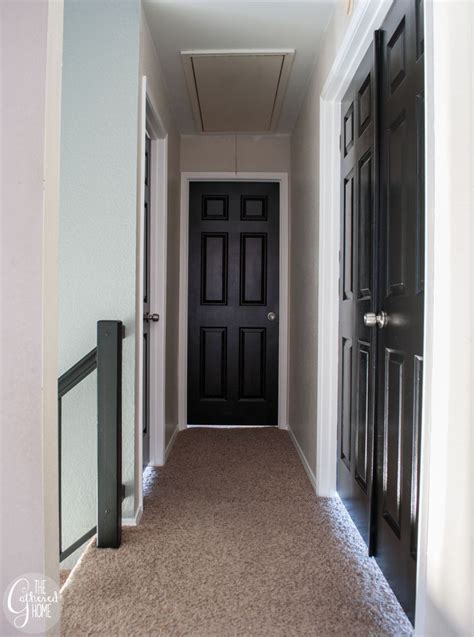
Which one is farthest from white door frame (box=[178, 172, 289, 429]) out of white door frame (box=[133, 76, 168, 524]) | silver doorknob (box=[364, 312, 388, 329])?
silver doorknob (box=[364, 312, 388, 329])

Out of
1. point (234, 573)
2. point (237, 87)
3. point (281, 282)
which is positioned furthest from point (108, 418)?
point (281, 282)

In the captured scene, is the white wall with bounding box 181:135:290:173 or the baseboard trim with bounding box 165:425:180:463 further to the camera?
the white wall with bounding box 181:135:290:173

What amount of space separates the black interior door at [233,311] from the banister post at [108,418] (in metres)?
2.06

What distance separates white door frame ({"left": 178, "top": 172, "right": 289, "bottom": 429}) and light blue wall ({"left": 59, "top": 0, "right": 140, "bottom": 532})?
1736mm

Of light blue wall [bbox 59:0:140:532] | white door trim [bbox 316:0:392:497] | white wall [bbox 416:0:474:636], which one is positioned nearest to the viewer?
white wall [bbox 416:0:474:636]

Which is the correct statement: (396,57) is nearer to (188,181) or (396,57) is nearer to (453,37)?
(453,37)

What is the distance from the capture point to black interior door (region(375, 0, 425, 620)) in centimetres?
139

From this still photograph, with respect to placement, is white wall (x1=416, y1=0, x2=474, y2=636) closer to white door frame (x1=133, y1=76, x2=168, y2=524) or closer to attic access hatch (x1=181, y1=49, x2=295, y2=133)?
attic access hatch (x1=181, y1=49, x2=295, y2=133)

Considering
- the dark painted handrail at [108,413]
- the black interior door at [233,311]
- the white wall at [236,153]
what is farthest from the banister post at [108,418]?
the white wall at [236,153]

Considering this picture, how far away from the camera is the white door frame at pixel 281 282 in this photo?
388cm

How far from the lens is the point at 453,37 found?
0.99m

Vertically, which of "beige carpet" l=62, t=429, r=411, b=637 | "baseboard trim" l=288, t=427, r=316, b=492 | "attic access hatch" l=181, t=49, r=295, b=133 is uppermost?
"attic access hatch" l=181, t=49, r=295, b=133

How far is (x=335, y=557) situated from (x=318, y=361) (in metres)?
0.94

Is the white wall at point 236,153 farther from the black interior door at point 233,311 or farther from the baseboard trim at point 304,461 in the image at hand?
the baseboard trim at point 304,461
